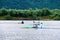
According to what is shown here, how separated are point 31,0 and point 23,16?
64.9 feet

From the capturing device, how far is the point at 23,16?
46.0m

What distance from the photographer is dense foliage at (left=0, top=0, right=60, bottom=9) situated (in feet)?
203

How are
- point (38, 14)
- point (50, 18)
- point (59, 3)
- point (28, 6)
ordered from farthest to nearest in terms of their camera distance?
point (59, 3) → point (28, 6) → point (38, 14) → point (50, 18)

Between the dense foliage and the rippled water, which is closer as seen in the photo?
the rippled water

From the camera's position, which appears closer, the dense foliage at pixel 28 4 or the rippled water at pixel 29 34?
the rippled water at pixel 29 34

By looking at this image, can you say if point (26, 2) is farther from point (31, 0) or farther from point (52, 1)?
point (52, 1)

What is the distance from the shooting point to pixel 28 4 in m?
62.2

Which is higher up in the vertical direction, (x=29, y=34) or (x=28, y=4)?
(x=29, y=34)

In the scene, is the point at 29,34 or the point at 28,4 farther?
the point at 28,4

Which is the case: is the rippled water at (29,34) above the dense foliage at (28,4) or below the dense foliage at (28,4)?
above

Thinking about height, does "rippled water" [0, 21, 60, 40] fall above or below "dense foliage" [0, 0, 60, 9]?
above

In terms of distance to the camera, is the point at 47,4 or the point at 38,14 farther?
the point at 47,4

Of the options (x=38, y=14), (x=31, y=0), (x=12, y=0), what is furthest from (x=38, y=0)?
(x=38, y=14)

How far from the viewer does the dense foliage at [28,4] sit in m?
61.9
